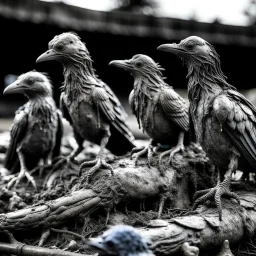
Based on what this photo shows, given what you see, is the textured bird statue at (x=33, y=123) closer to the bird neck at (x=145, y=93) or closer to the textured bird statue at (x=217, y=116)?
the bird neck at (x=145, y=93)

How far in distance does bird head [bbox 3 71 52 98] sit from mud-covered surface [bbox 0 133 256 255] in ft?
2.37

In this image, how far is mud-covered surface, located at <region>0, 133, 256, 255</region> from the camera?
2.77 meters

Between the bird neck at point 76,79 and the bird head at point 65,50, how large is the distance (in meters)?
0.03

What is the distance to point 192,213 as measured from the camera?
2803 millimetres

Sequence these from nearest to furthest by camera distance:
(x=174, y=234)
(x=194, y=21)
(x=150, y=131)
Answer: (x=174, y=234) → (x=150, y=131) → (x=194, y=21)

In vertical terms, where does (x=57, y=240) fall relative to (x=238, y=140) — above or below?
below

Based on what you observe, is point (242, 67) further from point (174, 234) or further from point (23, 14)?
point (174, 234)

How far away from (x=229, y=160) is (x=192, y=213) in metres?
0.42

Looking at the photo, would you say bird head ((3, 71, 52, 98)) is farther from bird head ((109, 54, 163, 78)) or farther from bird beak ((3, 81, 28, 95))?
bird head ((109, 54, 163, 78))

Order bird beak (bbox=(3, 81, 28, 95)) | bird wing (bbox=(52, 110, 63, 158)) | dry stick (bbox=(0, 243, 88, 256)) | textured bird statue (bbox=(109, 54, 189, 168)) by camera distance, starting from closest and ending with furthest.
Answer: dry stick (bbox=(0, 243, 88, 256)) → textured bird statue (bbox=(109, 54, 189, 168)) → bird beak (bbox=(3, 81, 28, 95)) → bird wing (bbox=(52, 110, 63, 158))

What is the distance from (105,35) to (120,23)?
0.76 ft

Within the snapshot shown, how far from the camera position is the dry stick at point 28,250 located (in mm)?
2442

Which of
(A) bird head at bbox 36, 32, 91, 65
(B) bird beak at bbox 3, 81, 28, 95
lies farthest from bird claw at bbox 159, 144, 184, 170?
(B) bird beak at bbox 3, 81, 28, 95

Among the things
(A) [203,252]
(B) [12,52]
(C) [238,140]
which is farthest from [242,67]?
(A) [203,252]
